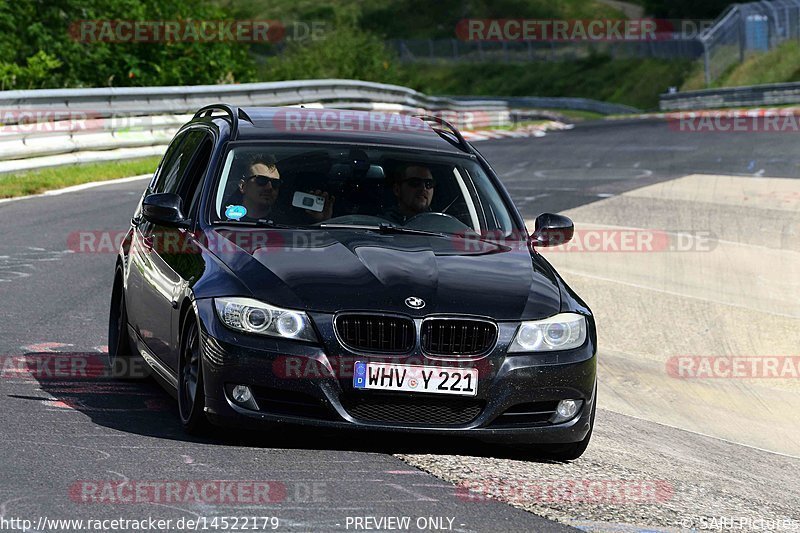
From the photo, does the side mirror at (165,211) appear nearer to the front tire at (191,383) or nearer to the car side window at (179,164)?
the car side window at (179,164)

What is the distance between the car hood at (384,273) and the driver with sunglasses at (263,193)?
8.9 inches

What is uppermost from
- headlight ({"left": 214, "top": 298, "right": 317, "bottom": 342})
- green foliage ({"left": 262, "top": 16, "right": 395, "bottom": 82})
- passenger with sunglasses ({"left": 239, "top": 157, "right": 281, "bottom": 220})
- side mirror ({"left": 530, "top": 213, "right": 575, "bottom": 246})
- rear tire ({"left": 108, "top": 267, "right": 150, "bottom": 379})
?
passenger with sunglasses ({"left": 239, "top": 157, "right": 281, "bottom": 220})

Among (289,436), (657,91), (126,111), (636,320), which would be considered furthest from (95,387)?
(657,91)

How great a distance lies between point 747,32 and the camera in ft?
192

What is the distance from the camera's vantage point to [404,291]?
6742mm

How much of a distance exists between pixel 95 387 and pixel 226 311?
1867mm

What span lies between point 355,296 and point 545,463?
124 centimetres

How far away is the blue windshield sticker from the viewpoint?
7758mm

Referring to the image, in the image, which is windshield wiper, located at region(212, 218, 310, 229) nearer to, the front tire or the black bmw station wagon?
the black bmw station wagon

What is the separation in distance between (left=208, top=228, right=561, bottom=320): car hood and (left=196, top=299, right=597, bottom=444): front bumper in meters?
0.19

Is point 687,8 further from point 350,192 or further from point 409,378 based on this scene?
point 409,378

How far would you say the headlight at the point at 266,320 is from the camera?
654cm

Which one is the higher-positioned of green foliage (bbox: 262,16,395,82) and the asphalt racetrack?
the asphalt racetrack

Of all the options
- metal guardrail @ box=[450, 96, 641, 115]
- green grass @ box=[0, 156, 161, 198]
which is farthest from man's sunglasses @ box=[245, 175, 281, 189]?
metal guardrail @ box=[450, 96, 641, 115]
